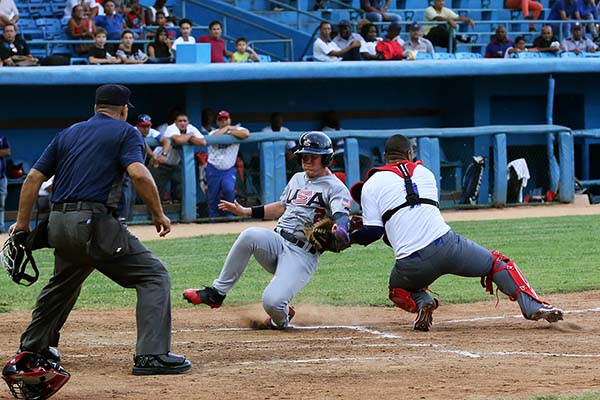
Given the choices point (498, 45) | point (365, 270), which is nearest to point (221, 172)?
point (365, 270)

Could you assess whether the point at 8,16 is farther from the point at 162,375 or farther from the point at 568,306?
the point at 162,375

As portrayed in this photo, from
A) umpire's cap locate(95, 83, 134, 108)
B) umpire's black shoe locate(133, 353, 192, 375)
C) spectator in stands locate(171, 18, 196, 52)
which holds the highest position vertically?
spectator in stands locate(171, 18, 196, 52)

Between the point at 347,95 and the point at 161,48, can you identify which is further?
the point at 347,95

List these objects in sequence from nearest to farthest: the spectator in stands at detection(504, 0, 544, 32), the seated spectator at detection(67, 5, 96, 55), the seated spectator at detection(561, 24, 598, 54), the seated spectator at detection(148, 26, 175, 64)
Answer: the seated spectator at detection(148, 26, 175, 64), the seated spectator at detection(67, 5, 96, 55), the seated spectator at detection(561, 24, 598, 54), the spectator in stands at detection(504, 0, 544, 32)

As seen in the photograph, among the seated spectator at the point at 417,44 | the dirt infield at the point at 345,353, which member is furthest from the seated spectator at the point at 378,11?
the dirt infield at the point at 345,353

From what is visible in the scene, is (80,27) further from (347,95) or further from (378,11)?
(378,11)

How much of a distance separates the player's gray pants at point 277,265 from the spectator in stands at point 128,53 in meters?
9.84

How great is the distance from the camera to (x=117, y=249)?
6395 millimetres

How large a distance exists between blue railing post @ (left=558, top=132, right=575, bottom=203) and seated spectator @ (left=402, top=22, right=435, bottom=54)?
2.80 m

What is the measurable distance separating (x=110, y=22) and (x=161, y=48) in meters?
1.04

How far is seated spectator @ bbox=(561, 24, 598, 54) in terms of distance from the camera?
21656 millimetres

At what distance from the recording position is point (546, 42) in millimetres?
21516

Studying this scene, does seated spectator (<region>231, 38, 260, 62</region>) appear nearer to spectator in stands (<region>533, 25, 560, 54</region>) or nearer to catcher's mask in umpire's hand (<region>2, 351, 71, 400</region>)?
spectator in stands (<region>533, 25, 560, 54</region>)

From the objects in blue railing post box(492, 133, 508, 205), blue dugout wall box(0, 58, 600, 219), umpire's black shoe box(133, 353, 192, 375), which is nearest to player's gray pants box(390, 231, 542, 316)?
umpire's black shoe box(133, 353, 192, 375)
